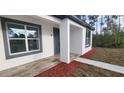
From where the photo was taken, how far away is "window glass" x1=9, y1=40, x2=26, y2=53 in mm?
4008

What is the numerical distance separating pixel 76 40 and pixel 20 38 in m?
4.82

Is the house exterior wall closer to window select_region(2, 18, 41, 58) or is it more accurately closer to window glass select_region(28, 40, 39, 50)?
window select_region(2, 18, 41, 58)

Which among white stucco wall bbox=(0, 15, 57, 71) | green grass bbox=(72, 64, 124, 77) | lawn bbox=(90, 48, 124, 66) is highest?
white stucco wall bbox=(0, 15, 57, 71)

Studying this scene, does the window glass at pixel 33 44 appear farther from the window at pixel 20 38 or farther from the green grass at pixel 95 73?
the green grass at pixel 95 73

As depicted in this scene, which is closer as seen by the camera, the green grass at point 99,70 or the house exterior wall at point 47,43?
the green grass at point 99,70

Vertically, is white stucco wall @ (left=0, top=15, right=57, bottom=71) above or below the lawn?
above

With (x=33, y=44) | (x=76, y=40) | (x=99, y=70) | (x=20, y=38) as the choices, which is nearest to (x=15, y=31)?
(x=20, y=38)

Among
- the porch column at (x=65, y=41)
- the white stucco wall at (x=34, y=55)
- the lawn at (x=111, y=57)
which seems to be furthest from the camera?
the lawn at (x=111, y=57)

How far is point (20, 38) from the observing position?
14.2ft

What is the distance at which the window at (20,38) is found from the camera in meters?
3.79

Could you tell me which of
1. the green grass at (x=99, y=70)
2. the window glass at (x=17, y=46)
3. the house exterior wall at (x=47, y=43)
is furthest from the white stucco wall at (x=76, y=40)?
the window glass at (x=17, y=46)

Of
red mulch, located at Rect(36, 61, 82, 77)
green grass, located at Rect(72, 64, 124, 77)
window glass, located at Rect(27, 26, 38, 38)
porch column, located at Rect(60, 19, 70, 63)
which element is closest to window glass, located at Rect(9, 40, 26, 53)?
window glass, located at Rect(27, 26, 38, 38)
